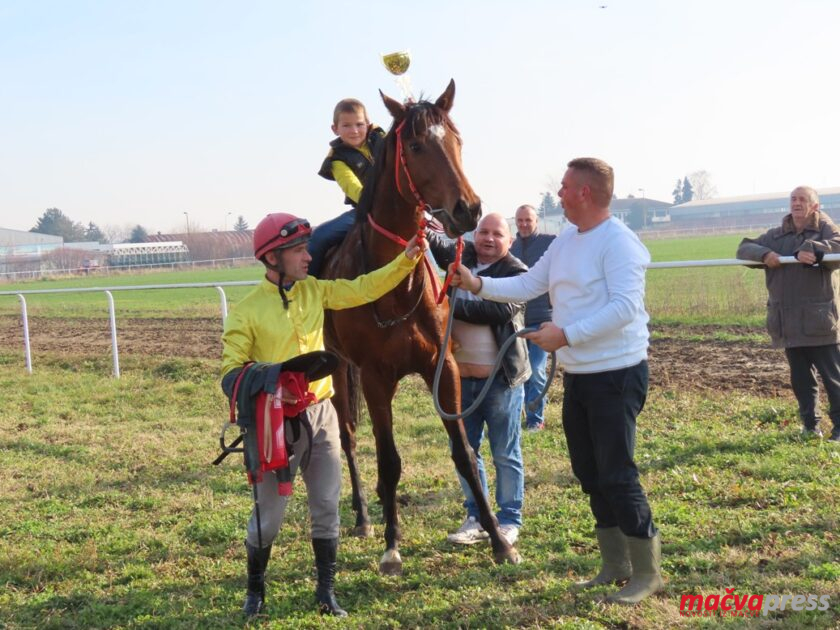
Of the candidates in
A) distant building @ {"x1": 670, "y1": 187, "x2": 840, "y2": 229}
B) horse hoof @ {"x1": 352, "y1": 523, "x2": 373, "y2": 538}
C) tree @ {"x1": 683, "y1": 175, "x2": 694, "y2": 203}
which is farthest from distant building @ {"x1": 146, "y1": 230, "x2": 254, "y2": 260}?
tree @ {"x1": 683, "y1": 175, "x2": 694, "y2": 203}

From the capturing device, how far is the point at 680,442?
6348 millimetres

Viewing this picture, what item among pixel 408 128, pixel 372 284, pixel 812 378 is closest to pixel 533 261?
pixel 812 378

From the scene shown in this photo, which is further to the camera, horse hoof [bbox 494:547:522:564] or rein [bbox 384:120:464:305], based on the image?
horse hoof [bbox 494:547:522:564]

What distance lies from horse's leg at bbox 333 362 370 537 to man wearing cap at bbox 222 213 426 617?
4.29 feet

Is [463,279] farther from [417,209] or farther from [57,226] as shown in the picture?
[57,226]

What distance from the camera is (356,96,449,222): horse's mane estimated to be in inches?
162

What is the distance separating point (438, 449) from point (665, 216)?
106 m

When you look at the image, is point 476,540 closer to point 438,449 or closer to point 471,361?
point 471,361

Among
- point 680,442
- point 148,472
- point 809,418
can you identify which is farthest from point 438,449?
point 809,418

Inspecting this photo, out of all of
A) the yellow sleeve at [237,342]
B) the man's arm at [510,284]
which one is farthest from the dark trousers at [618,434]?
the yellow sleeve at [237,342]

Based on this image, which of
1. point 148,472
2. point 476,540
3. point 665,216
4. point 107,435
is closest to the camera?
point 476,540

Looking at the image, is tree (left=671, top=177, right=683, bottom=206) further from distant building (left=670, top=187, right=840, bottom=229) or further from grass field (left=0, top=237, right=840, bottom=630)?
grass field (left=0, top=237, right=840, bottom=630)

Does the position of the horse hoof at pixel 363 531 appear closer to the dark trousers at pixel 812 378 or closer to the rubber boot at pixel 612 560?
the rubber boot at pixel 612 560

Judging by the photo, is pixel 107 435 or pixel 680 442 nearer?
pixel 680 442
